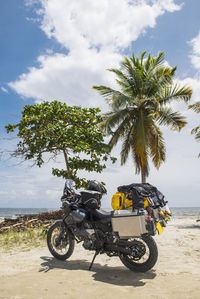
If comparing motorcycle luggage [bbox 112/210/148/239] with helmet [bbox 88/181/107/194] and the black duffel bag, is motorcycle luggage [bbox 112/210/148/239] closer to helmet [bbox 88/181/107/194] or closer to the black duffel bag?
the black duffel bag

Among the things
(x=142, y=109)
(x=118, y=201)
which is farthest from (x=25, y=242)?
(x=142, y=109)

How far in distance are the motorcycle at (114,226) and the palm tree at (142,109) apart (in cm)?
1165

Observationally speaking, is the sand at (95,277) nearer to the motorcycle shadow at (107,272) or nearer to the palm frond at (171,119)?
the motorcycle shadow at (107,272)

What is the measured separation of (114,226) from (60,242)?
5.52 feet

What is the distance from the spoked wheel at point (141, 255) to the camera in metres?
4.58

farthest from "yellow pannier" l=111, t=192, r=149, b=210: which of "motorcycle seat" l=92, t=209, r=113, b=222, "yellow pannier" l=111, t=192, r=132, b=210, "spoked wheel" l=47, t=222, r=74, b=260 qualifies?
"spoked wheel" l=47, t=222, r=74, b=260

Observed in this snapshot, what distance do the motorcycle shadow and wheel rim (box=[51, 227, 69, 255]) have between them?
Answer: 24 cm

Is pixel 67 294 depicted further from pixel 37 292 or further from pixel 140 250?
pixel 140 250

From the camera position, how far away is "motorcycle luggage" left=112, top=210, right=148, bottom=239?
177 inches

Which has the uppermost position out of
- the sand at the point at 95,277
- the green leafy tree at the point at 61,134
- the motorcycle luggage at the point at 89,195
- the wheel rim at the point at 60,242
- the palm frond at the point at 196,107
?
the palm frond at the point at 196,107

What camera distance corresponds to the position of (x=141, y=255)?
184 inches

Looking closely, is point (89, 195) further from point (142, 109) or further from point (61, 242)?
point (142, 109)

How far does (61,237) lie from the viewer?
18.9 feet

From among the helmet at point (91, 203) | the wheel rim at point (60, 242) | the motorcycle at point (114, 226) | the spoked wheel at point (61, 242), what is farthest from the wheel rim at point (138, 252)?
the wheel rim at point (60, 242)
